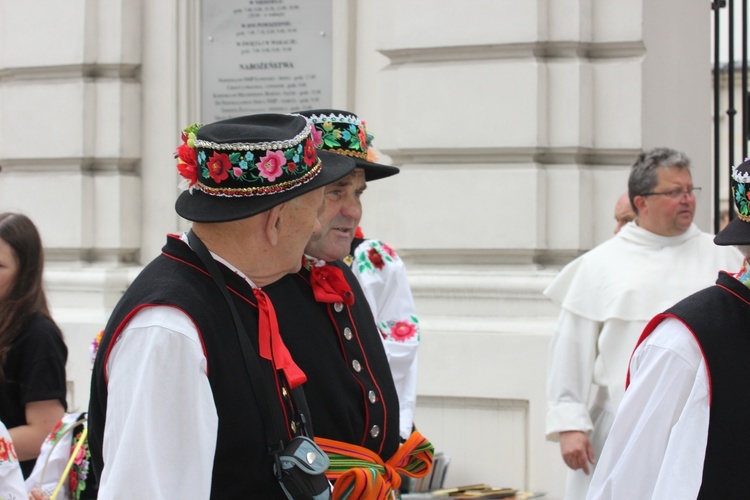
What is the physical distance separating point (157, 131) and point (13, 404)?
3.21 meters

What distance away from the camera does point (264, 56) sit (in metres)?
6.74

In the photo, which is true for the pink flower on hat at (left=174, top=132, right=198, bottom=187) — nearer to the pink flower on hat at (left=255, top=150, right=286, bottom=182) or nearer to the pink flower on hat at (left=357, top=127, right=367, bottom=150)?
the pink flower on hat at (left=255, top=150, right=286, bottom=182)

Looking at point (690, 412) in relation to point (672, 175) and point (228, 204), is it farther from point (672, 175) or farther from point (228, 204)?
point (672, 175)

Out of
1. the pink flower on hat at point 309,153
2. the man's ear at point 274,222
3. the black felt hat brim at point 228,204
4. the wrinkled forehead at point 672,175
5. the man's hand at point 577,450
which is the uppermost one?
the pink flower on hat at point 309,153

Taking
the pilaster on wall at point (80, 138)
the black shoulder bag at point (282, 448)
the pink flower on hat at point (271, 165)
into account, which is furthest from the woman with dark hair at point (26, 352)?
the pilaster on wall at point (80, 138)

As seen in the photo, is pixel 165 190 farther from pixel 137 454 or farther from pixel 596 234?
pixel 137 454

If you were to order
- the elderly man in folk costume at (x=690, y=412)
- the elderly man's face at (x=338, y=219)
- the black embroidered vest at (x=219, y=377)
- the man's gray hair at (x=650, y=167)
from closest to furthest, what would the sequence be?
1. the black embroidered vest at (x=219, y=377)
2. the elderly man in folk costume at (x=690, y=412)
3. the elderly man's face at (x=338, y=219)
4. the man's gray hair at (x=650, y=167)

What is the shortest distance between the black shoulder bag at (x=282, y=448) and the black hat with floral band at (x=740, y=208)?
1104 mm

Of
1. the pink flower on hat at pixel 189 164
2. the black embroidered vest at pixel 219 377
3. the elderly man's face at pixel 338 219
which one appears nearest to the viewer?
the black embroidered vest at pixel 219 377

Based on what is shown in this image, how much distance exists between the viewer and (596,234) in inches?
237

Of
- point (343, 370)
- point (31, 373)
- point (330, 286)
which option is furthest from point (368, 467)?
point (31, 373)

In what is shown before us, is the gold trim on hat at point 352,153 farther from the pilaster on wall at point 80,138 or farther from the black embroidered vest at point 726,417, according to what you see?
the pilaster on wall at point 80,138

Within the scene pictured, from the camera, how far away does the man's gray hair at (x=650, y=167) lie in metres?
4.71

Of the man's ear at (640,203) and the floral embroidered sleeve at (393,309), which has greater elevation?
the man's ear at (640,203)
